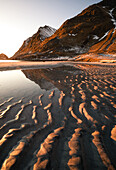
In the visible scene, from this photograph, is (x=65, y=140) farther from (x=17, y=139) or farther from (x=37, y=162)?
(x=17, y=139)

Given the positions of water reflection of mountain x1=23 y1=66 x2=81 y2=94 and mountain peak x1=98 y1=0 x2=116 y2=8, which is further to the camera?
mountain peak x1=98 y1=0 x2=116 y2=8

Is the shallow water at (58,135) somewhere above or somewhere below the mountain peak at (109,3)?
below

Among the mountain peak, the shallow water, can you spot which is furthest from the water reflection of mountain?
the mountain peak

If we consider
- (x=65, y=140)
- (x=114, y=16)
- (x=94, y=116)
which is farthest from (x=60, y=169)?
(x=114, y=16)

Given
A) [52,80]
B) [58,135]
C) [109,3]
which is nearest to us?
[58,135]

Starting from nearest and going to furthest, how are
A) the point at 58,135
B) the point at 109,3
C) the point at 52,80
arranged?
the point at 58,135
the point at 52,80
the point at 109,3

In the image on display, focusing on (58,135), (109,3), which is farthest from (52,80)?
(109,3)

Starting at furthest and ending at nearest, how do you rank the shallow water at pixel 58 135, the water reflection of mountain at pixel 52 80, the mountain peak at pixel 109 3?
the mountain peak at pixel 109 3, the water reflection of mountain at pixel 52 80, the shallow water at pixel 58 135

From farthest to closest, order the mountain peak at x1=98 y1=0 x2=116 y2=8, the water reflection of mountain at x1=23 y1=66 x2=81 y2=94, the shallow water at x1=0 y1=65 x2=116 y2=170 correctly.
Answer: the mountain peak at x1=98 y1=0 x2=116 y2=8, the water reflection of mountain at x1=23 y1=66 x2=81 y2=94, the shallow water at x1=0 y1=65 x2=116 y2=170

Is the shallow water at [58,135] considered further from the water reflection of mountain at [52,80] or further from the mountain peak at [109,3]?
the mountain peak at [109,3]

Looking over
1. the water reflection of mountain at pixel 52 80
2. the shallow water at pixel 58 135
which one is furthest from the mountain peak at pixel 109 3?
the shallow water at pixel 58 135

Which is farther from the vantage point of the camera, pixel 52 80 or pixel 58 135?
pixel 52 80

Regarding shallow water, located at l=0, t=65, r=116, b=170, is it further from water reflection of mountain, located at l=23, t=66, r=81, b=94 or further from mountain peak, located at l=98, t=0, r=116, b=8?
mountain peak, located at l=98, t=0, r=116, b=8

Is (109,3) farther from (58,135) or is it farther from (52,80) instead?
(58,135)
